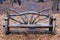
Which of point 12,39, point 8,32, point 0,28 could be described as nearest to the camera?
point 12,39

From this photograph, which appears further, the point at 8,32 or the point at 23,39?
the point at 8,32

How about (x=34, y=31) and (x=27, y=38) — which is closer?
(x=27, y=38)

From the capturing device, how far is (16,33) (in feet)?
23.8

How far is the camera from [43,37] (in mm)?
6918

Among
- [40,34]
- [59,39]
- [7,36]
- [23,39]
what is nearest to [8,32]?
[7,36]

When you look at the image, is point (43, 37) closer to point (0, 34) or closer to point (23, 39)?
point (23, 39)

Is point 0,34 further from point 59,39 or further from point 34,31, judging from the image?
point 59,39

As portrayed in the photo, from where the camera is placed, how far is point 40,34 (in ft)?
23.6

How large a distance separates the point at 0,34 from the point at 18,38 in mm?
874

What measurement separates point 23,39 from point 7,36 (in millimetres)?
671

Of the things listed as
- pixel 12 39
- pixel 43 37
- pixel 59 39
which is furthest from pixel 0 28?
pixel 59 39

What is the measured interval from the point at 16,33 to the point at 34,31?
0.70 metres

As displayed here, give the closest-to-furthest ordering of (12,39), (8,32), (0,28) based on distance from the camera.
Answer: (12,39), (8,32), (0,28)

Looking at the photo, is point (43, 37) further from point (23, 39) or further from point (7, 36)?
point (7, 36)
